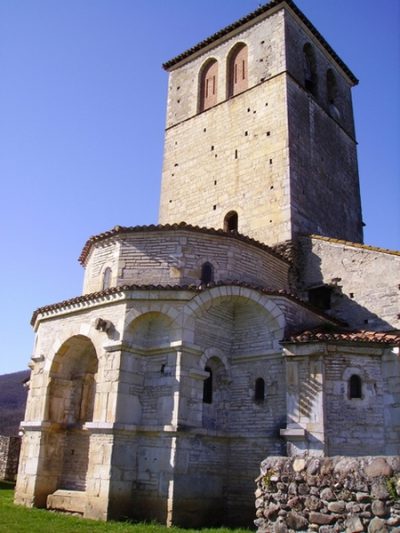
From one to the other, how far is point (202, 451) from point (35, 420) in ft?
14.2

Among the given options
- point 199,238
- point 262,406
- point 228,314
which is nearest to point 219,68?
point 199,238

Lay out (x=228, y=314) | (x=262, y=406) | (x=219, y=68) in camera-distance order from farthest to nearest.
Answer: (x=219, y=68)
(x=228, y=314)
(x=262, y=406)

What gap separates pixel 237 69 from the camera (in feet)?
66.3

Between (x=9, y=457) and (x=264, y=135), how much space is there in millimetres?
14490

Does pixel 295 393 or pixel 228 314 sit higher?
pixel 228 314

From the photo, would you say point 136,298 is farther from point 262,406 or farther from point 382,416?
Answer: point 382,416

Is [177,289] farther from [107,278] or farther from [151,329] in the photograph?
[107,278]

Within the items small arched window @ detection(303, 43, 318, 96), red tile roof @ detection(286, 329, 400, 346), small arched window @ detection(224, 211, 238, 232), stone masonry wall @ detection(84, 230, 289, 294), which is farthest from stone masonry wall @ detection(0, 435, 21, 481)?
small arched window @ detection(303, 43, 318, 96)

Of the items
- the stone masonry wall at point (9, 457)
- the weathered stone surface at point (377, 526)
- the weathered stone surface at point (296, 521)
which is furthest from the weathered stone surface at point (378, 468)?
the stone masonry wall at point (9, 457)

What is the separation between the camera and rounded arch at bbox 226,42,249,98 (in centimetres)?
1969

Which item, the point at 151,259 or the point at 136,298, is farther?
the point at 151,259

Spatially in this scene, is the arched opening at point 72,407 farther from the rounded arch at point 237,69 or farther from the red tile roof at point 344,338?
the rounded arch at point 237,69

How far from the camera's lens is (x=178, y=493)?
10156 millimetres

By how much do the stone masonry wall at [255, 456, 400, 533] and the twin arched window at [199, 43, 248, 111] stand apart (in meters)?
15.9
